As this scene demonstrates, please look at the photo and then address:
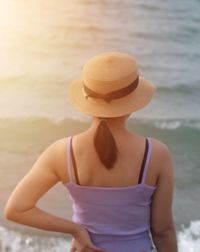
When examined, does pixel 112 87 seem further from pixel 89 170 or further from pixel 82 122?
pixel 82 122

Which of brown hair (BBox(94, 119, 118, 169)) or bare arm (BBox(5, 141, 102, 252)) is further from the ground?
brown hair (BBox(94, 119, 118, 169))

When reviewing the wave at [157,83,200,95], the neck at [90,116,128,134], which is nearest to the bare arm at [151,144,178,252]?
the neck at [90,116,128,134]

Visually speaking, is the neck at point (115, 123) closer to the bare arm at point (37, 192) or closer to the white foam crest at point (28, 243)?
the bare arm at point (37, 192)

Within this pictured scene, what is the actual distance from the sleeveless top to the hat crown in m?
0.21

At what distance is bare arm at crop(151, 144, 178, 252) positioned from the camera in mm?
2539

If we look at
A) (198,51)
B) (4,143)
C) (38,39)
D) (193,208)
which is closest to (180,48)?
(198,51)

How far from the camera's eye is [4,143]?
21.5 feet

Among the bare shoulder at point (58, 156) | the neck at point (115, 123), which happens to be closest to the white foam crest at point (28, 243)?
the bare shoulder at point (58, 156)

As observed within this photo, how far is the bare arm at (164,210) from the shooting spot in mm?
2539

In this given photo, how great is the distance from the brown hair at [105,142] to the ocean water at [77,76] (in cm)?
226

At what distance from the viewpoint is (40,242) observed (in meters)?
4.72

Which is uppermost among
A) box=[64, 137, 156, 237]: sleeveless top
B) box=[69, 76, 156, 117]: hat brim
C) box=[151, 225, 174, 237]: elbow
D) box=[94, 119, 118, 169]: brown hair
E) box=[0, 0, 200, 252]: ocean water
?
box=[69, 76, 156, 117]: hat brim

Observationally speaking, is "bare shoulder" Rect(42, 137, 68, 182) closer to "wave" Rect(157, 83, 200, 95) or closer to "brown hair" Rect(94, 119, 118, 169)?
"brown hair" Rect(94, 119, 118, 169)

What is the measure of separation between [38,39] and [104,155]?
8562 mm
